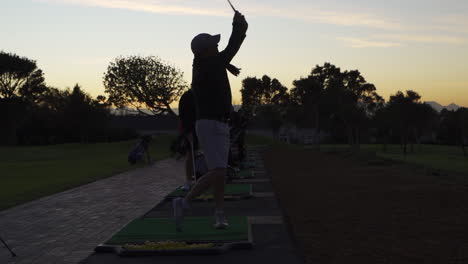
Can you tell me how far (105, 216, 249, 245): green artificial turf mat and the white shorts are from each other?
0.73 metres

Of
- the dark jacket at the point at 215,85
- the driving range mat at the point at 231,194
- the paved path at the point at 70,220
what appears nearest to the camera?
the paved path at the point at 70,220

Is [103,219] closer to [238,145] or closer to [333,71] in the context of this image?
[238,145]

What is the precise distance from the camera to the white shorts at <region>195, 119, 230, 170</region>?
229 inches

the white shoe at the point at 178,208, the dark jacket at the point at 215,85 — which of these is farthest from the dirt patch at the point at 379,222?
the dark jacket at the point at 215,85

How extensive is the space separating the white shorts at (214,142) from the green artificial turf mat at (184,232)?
0.73 metres

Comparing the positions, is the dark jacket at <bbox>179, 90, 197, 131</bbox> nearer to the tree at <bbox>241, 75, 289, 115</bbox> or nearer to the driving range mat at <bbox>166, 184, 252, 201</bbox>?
the driving range mat at <bbox>166, 184, 252, 201</bbox>

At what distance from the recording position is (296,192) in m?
11.5

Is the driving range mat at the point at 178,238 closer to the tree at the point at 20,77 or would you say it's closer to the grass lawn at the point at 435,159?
the grass lawn at the point at 435,159

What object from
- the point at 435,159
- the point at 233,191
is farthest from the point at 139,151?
the point at 435,159

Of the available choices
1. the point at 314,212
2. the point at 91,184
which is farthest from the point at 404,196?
the point at 91,184

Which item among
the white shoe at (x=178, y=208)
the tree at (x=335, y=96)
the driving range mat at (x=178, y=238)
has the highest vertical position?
the tree at (x=335, y=96)

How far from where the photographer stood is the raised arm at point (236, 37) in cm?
576

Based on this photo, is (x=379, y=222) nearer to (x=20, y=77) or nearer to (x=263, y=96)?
(x=20, y=77)

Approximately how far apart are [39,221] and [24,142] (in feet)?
210
